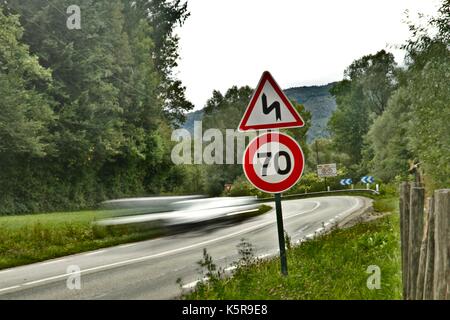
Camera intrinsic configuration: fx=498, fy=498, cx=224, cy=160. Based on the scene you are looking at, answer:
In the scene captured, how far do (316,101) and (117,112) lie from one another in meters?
18.5

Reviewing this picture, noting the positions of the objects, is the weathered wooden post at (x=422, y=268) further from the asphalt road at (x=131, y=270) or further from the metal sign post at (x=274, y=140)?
the asphalt road at (x=131, y=270)

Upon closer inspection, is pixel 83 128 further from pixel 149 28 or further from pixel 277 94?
pixel 277 94

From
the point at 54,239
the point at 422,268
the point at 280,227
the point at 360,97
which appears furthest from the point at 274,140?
the point at 360,97

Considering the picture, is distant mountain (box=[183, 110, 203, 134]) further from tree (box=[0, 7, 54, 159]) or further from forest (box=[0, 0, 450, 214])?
tree (box=[0, 7, 54, 159])

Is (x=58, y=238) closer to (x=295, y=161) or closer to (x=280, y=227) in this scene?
(x=280, y=227)

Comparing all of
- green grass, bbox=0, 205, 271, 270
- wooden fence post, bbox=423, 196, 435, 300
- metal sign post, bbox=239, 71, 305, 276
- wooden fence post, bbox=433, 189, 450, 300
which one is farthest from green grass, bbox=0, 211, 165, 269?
wooden fence post, bbox=433, 189, 450, 300

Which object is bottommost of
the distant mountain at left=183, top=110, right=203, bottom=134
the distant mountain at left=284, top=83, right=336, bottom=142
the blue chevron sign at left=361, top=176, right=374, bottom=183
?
the blue chevron sign at left=361, top=176, right=374, bottom=183

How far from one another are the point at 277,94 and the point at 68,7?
29.8 metres

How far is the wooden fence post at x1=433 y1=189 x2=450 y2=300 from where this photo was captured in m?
3.94

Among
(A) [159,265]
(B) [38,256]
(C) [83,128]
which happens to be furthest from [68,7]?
(A) [159,265]

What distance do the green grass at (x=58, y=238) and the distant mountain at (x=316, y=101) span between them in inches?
245

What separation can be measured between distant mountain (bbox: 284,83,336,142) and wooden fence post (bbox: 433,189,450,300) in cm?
320

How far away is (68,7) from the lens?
32.5m

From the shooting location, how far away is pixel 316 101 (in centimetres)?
1853
